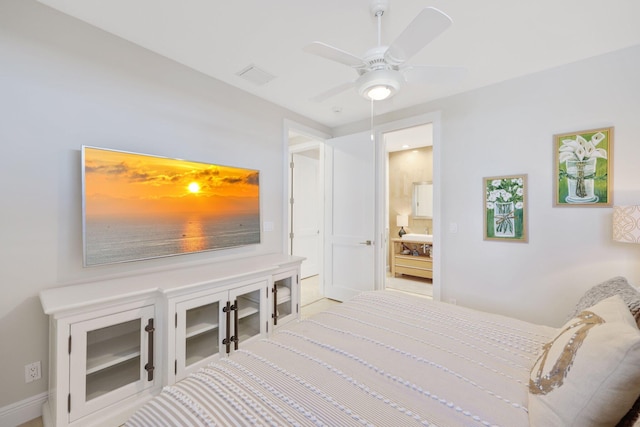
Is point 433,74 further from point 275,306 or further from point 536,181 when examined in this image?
point 275,306

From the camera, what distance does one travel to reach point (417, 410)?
2.80 ft

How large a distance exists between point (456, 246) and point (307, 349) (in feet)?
7.82

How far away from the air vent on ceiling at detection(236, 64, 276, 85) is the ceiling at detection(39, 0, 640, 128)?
5 cm

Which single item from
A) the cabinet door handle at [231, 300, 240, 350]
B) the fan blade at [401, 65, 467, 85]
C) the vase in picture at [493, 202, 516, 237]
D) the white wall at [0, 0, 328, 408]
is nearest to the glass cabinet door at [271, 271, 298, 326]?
the cabinet door handle at [231, 300, 240, 350]

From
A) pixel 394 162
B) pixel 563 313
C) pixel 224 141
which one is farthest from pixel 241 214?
pixel 394 162

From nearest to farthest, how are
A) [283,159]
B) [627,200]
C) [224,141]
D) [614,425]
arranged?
[614,425], [627,200], [224,141], [283,159]

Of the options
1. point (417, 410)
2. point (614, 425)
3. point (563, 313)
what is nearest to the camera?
point (614, 425)

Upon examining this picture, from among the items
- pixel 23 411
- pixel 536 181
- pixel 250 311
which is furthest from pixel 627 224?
pixel 23 411

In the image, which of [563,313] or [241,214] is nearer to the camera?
[563,313]

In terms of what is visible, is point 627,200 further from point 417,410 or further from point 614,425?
point 417,410

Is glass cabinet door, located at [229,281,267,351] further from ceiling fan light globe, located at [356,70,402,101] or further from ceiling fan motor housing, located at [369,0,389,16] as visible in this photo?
ceiling fan motor housing, located at [369,0,389,16]

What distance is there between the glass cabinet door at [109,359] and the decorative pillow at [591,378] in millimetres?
2072

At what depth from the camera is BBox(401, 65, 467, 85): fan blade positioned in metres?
1.58

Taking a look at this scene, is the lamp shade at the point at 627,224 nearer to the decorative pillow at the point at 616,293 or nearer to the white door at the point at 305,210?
the decorative pillow at the point at 616,293
